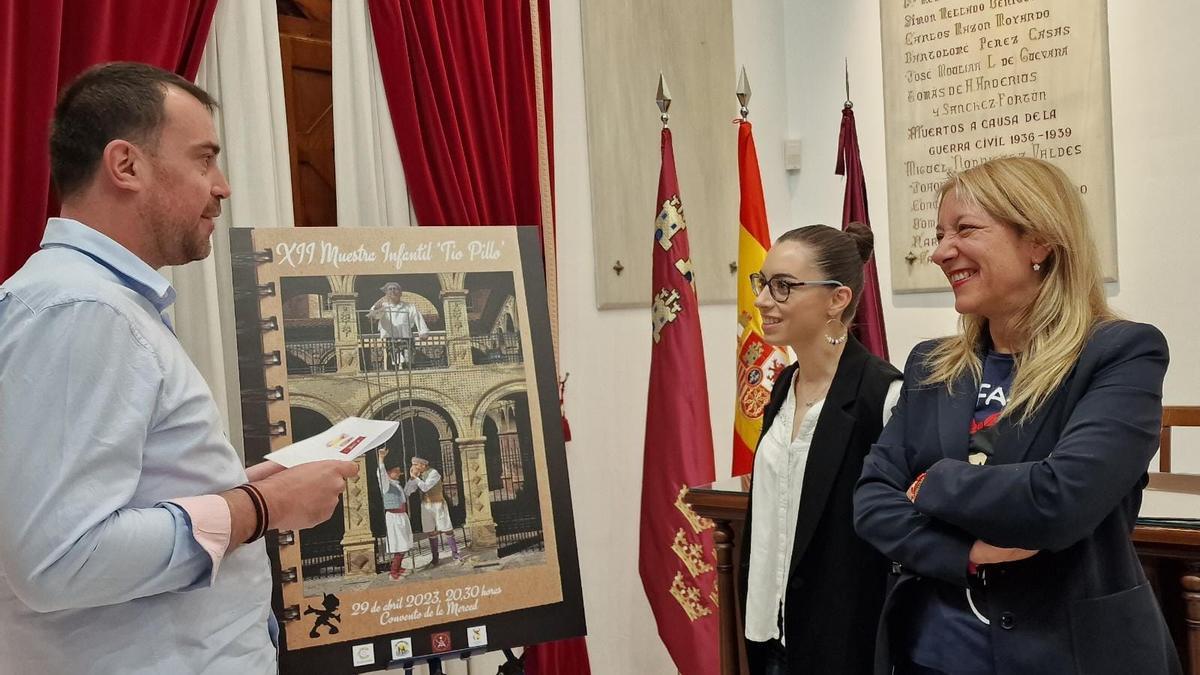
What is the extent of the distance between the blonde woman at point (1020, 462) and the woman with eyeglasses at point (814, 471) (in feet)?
1.08

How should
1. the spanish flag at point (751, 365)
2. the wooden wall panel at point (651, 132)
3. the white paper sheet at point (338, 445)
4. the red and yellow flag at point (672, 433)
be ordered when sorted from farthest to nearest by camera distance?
the wooden wall panel at point (651, 132)
the red and yellow flag at point (672, 433)
the spanish flag at point (751, 365)
the white paper sheet at point (338, 445)

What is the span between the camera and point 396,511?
2252mm

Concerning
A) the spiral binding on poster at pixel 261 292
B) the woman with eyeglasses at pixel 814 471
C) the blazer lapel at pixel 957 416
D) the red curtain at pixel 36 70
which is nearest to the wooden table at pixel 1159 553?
the woman with eyeglasses at pixel 814 471

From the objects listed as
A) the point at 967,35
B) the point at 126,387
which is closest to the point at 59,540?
the point at 126,387

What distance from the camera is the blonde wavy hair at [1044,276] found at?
1583 millimetres

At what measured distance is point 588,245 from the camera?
390 cm

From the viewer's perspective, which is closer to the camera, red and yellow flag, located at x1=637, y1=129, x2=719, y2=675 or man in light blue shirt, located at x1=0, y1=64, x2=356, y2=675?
man in light blue shirt, located at x1=0, y1=64, x2=356, y2=675

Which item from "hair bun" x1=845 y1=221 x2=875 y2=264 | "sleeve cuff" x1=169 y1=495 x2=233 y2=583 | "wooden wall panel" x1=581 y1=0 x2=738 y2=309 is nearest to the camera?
"sleeve cuff" x1=169 y1=495 x2=233 y2=583

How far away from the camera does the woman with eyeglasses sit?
2070 mm

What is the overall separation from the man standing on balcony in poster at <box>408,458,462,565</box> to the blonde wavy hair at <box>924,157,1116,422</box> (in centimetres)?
111

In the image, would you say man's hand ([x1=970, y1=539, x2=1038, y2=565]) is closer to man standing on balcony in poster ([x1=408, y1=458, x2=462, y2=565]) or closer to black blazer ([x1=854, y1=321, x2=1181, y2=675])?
black blazer ([x1=854, y1=321, x2=1181, y2=675])

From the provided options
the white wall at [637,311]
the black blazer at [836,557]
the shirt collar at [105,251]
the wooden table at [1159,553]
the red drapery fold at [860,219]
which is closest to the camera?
the shirt collar at [105,251]

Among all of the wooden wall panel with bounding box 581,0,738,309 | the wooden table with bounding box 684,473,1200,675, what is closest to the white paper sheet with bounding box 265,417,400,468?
the wooden table with bounding box 684,473,1200,675

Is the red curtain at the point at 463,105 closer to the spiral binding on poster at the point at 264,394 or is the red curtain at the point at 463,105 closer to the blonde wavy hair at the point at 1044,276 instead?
the spiral binding on poster at the point at 264,394
